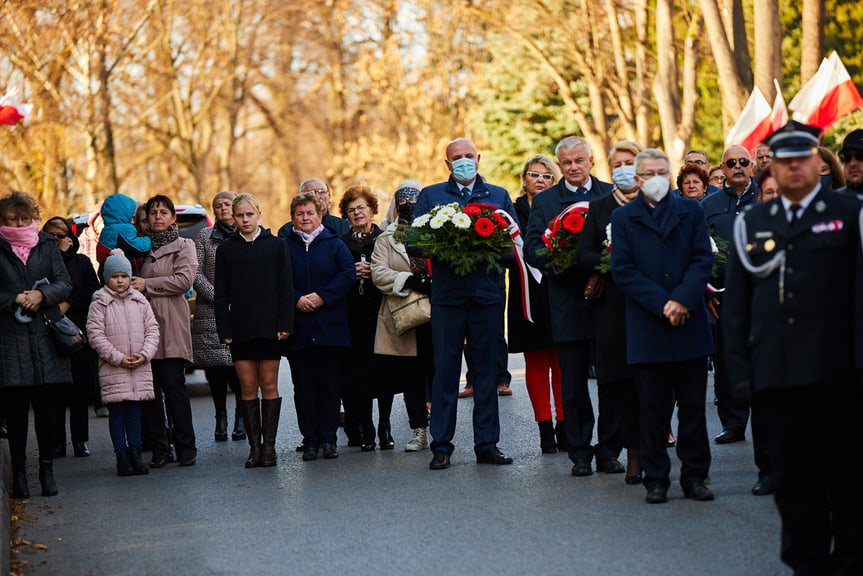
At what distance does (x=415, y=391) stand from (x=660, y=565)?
181 inches

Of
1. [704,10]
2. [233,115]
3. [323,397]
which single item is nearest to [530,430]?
[323,397]

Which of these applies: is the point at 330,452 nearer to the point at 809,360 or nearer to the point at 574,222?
the point at 574,222

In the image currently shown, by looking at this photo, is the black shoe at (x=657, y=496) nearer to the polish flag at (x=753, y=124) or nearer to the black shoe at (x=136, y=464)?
the black shoe at (x=136, y=464)

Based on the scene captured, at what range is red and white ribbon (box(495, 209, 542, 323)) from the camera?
369 inches

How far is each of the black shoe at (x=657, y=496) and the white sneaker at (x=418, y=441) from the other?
10.5 feet

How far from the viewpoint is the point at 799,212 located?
557 cm

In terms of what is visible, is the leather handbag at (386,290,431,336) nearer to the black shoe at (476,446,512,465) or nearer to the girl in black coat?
the girl in black coat

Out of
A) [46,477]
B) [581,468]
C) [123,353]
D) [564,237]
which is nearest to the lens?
[581,468]

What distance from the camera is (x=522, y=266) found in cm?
965

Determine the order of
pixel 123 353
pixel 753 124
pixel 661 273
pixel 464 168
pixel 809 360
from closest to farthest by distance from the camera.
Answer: pixel 809 360 < pixel 661 273 < pixel 464 168 < pixel 123 353 < pixel 753 124

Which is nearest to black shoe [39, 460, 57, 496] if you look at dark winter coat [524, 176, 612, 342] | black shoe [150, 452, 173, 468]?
black shoe [150, 452, 173, 468]

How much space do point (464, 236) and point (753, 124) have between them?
10.1 m

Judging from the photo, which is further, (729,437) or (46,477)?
(729,437)

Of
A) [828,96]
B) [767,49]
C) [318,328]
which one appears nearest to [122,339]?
[318,328]
